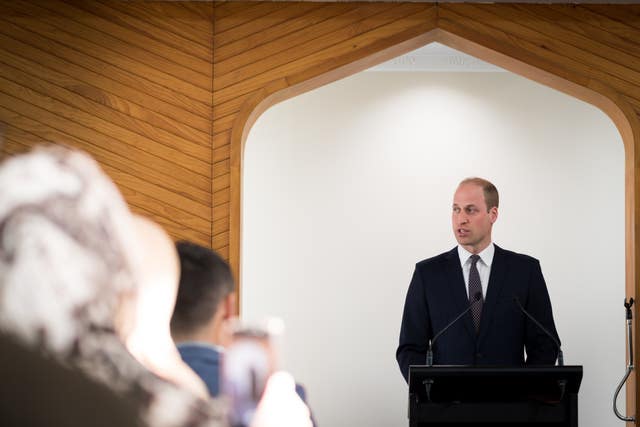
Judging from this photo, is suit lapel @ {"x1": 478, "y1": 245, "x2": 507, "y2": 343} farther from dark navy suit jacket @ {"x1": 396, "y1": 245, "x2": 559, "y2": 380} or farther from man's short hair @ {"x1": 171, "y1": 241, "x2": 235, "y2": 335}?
man's short hair @ {"x1": 171, "y1": 241, "x2": 235, "y2": 335}

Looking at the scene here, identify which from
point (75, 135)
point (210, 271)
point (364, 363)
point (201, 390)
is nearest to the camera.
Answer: point (201, 390)

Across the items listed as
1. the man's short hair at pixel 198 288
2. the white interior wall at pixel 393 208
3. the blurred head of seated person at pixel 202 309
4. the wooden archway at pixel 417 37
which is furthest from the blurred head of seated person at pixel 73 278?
the white interior wall at pixel 393 208

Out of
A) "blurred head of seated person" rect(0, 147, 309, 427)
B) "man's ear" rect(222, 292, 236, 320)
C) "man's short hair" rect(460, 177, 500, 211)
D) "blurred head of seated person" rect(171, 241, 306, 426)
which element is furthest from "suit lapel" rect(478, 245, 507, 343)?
"blurred head of seated person" rect(0, 147, 309, 427)

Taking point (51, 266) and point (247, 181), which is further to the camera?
point (247, 181)

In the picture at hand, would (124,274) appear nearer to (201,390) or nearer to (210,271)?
(201,390)

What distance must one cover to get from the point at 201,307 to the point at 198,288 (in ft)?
0.23

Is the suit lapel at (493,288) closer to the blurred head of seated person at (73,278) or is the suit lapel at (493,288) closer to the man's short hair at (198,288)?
the man's short hair at (198,288)

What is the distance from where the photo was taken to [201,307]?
1310 mm

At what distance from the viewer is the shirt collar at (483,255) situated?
3.61 metres

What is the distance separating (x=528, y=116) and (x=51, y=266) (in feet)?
16.7

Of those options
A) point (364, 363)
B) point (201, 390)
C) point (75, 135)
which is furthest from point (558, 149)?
point (201, 390)

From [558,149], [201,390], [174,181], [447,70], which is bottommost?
[201,390]

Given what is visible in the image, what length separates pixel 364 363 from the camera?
5480 mm

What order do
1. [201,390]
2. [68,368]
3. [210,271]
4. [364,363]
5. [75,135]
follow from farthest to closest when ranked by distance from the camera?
1. [364,363]
2. [75,135]
3. [210,271]
4. [201,390]
5. [68,368]
